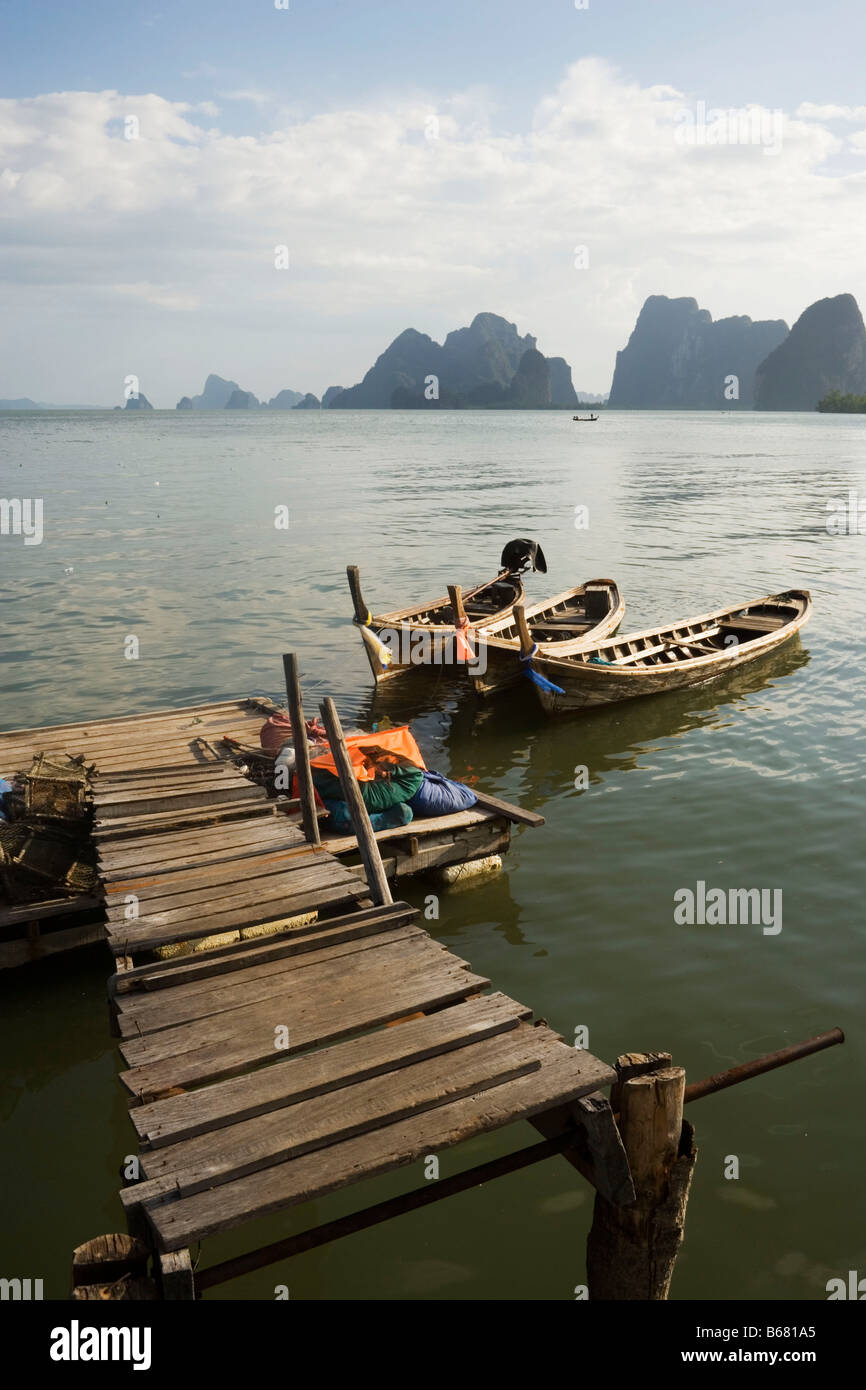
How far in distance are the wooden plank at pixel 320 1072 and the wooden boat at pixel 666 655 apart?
9.00 meters

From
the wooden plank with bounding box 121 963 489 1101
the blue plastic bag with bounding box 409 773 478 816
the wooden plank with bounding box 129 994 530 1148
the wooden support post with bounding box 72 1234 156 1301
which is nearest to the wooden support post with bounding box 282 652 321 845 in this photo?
the blue plastic bag with bounding box 409 773 478 816

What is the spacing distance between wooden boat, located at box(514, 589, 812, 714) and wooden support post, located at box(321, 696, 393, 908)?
5.85m

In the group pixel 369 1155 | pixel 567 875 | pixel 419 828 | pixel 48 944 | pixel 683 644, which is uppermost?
pixel 683 644

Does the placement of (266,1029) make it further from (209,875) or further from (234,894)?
(209,875)

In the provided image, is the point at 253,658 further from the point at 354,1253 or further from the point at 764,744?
the point at 354,1253

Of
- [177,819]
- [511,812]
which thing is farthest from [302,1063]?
[511,812]

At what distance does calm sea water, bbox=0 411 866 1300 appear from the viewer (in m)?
5.67

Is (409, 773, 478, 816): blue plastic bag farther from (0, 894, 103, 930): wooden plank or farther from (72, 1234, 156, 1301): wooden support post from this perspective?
(72, 1234, 156, 1301): wooden support post

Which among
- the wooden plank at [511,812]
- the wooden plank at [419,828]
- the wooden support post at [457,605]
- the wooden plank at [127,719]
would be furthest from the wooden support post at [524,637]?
the wooden plank at [419,828]

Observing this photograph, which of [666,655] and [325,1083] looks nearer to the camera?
[325,1083]

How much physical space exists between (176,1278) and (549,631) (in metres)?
15.4

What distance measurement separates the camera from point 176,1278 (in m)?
3.90

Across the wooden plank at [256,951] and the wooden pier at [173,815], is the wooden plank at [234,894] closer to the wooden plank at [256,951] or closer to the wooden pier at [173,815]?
the wooden pier at [173,815]

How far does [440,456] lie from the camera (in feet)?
275
